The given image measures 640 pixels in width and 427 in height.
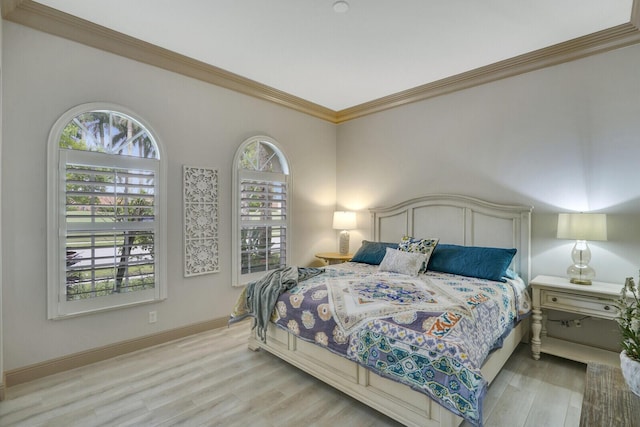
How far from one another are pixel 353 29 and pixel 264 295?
243cm

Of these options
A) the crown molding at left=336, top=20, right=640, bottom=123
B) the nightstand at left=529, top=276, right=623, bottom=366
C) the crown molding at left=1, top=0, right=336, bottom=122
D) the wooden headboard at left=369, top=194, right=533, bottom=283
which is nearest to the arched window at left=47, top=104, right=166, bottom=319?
the crown molding at left=1, top=0, right=336, bottom=122

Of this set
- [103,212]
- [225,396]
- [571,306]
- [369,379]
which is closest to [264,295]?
[225,396]

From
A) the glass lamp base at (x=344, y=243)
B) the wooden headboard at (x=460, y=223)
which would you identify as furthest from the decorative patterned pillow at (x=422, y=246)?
the glass lamp base at (x=344, y=243)

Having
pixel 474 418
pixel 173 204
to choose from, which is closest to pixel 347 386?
pixel 474 418

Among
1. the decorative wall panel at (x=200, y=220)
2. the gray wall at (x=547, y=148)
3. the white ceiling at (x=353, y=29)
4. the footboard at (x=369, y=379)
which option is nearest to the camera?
the footboard at (x=369, y=379)

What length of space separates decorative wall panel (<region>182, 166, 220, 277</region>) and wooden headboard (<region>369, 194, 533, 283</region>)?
2.18 metres

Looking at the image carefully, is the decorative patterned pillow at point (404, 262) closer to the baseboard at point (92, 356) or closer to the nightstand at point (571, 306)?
the nightstand at point (571, 306)

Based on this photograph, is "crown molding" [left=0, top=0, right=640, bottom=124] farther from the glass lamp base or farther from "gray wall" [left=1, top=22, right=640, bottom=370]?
the glass lamp base

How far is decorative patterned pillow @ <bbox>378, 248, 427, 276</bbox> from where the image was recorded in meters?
3.20

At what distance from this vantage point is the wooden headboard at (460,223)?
10.6 feet

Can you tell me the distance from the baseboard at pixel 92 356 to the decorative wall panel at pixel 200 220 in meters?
0.60

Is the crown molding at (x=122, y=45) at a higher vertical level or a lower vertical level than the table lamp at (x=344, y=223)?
higher

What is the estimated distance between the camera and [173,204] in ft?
10.6

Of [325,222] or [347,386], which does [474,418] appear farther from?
[325,222]
